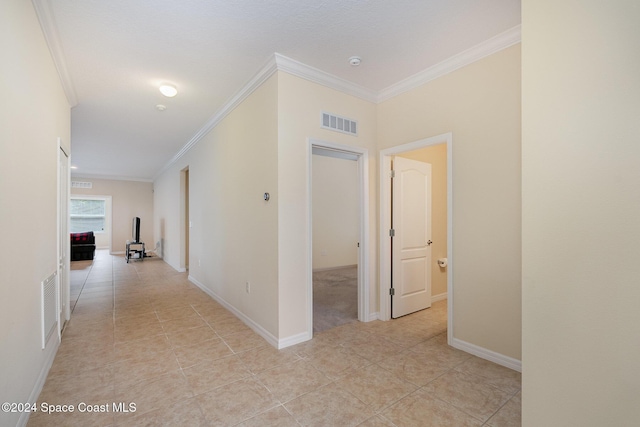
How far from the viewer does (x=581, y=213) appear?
4.12 feet

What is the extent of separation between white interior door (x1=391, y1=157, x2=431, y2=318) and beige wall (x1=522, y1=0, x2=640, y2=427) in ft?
7.15

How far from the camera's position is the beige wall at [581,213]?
1.14 metres

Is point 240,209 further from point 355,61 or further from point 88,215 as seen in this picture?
point 88,215

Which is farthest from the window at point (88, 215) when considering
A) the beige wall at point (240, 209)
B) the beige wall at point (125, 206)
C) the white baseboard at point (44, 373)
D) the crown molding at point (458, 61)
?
the crown molding at point (458, 61)

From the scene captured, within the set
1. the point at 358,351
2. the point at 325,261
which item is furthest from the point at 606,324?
the point at 325,261

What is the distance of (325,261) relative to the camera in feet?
23.6

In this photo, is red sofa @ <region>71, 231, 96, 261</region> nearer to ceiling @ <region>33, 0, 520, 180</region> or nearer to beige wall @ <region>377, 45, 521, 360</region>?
ceiling @ <region>33, 0, 520, 180</region>

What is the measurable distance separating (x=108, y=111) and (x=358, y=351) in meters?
4.66

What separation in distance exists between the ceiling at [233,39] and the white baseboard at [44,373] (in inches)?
102

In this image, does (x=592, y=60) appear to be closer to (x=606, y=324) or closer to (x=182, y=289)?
(x=606, y=324)

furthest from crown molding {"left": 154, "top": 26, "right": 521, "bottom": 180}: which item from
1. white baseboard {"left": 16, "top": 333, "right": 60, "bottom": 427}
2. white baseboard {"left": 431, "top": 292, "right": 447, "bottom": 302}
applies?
white baseboard {"left": 16, "top": 333, "right": 60, "bottom": 427}

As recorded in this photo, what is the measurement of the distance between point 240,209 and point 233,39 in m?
1.89

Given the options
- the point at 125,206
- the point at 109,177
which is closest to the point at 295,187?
the point at 125,206

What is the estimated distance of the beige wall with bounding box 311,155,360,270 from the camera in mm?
7078
